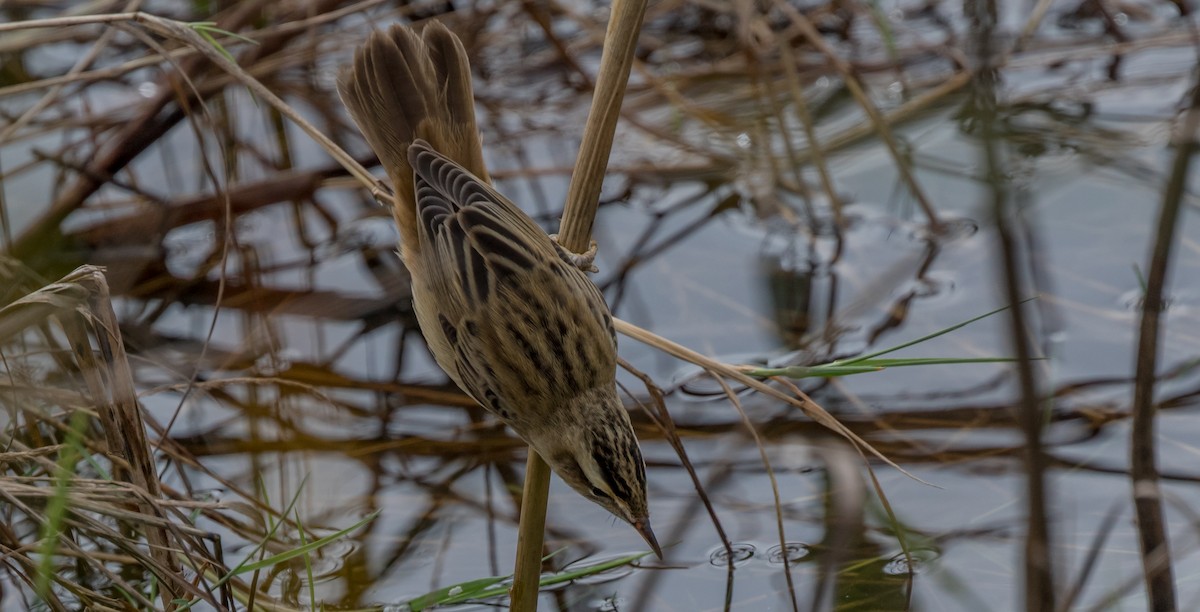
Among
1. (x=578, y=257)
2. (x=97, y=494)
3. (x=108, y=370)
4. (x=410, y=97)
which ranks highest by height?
(x=410, y=97)

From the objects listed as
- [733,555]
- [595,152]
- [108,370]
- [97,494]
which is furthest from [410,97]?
[733,555]

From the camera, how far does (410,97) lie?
9.24 ft

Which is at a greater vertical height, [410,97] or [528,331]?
[410,97]

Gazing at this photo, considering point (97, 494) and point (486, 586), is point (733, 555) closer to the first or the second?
point (486, 586)

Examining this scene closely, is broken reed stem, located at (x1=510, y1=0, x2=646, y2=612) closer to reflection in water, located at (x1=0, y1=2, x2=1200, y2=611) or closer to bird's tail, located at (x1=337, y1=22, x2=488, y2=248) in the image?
reflection in water, located at (x1=0, y1=2, x2=1200, y2=611)

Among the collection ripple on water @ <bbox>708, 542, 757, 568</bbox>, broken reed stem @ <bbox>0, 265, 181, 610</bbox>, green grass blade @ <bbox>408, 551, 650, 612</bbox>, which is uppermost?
broken reed stem @ <bbox>0, 265, 181, 610</bbox>

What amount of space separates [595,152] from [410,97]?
0.78 metres

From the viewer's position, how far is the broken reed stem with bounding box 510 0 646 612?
2.19m

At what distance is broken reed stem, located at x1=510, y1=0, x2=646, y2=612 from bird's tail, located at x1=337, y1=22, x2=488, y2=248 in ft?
2.19

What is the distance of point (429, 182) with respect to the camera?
2.57 meters

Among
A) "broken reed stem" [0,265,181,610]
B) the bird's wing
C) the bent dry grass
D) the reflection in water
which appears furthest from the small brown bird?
"broken reed stem" [0,265,181,610]

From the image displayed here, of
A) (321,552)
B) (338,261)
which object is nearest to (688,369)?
(321,552)

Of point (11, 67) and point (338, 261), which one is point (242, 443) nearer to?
point (338, 261)

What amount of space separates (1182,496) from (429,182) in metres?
1.80
